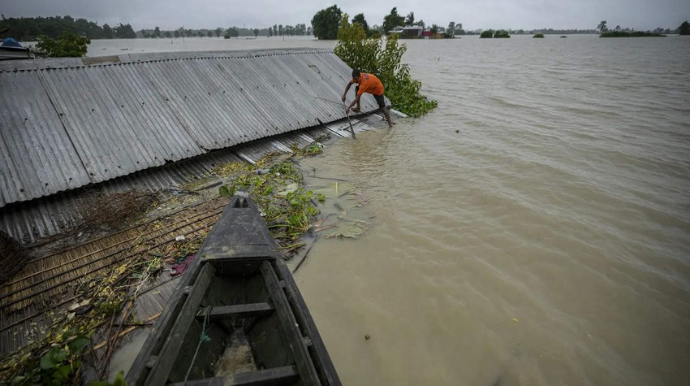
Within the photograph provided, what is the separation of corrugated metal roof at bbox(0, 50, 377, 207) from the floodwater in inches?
92.5

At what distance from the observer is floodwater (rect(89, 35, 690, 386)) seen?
3.11m

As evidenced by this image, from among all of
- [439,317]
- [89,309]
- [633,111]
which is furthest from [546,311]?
[633,111]

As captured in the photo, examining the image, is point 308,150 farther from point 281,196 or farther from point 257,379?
point 257,379

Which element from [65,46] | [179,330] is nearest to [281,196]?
[179,330]

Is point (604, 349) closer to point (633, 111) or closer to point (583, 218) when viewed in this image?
point (583, 218)

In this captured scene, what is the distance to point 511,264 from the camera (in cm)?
433

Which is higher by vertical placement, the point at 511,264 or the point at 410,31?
the point at 410,31

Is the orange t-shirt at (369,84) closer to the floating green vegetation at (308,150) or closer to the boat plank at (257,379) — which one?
the floating green vegetation at (308,150)

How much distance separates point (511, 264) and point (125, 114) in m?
7.44

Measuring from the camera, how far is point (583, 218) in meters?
5.34

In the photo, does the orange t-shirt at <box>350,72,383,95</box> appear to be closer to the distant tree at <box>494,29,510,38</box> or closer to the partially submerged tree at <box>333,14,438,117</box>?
the partially submerged tree at <box>333,14,438,117</box>

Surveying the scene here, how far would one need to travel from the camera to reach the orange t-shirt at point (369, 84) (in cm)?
965

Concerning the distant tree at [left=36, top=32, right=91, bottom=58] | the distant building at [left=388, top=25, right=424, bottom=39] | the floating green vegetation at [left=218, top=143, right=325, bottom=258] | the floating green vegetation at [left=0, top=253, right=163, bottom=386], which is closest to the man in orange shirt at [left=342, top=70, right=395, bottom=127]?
the floating green vegetation at [left=218, top=143, right=325, bottom=258]

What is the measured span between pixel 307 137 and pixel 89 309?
6.31 m
